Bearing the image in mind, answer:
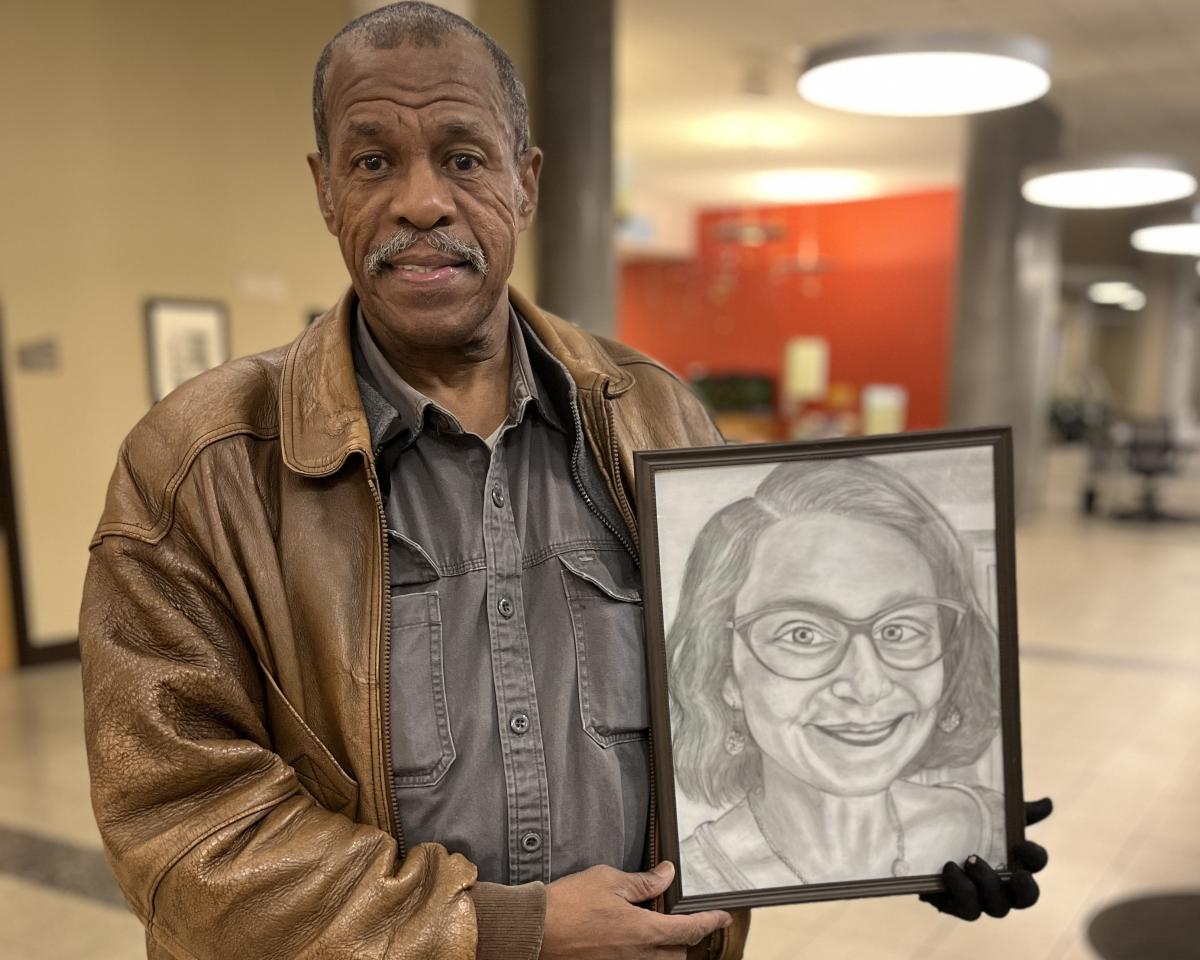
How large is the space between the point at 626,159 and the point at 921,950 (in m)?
11.9

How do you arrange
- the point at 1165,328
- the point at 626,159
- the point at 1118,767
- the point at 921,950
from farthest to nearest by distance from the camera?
the point at 1165,328
the point at 626,159
the point at 1118,767
the point at 921,950

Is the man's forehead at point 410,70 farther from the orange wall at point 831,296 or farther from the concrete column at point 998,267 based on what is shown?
the orange wall at point 831,296

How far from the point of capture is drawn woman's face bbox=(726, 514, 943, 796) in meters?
1.21

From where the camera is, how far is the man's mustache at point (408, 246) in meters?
1.10

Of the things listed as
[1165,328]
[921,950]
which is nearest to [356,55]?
[921,950]

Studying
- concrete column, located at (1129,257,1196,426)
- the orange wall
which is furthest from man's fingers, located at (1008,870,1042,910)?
concrete column, located at (1129,257,1196,426)

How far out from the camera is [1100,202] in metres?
8.75

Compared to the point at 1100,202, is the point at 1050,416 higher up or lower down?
lower down

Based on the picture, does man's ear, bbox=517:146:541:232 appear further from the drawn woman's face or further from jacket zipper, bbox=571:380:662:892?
the drawn woman's face

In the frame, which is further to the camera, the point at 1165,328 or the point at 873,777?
the point at 1165,328

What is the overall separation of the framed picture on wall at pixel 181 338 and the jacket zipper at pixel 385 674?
17.4 feet

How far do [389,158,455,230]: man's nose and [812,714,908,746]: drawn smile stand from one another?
72 cm

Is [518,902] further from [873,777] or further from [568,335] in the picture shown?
[568,335]

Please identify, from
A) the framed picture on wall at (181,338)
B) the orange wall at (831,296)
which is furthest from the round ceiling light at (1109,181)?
the orange wall at (831,296)
